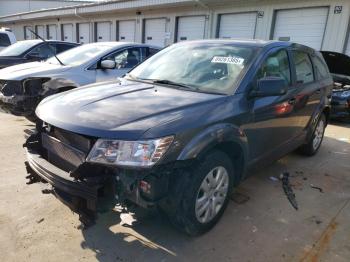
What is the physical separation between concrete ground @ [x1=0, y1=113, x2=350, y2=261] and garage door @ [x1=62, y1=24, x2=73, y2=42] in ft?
77.8

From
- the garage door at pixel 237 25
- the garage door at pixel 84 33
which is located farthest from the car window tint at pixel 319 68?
the garage door at pixel 84 33

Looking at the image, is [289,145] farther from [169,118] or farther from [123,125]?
[123,125]

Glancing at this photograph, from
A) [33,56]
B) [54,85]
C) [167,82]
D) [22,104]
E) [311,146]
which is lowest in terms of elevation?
[311,146]

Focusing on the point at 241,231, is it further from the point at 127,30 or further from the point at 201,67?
the point at 127,30

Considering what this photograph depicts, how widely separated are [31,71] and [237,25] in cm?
1044

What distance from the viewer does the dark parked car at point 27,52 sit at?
26.9 feet

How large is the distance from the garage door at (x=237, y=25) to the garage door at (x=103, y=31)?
9.44m

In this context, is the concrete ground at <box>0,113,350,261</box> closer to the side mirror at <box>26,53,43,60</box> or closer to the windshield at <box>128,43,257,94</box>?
the windshield at <box>128,43,257,94</box>

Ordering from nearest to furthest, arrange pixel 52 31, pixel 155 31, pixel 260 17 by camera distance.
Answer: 1. pixel 260 17
2. pixel 155 31
3. pixel 52 31

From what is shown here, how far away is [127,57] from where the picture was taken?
651cm

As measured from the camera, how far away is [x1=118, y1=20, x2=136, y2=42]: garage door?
19344 millimetres

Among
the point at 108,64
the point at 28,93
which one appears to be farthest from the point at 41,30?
the point at 28,93

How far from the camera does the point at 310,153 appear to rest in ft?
16.9

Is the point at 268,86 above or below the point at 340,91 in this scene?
above
